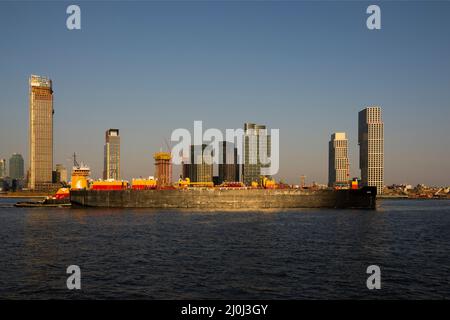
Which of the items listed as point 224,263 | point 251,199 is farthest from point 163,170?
point 224,263

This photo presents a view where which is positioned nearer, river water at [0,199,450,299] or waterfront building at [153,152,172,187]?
river water at [0,199,450,299]

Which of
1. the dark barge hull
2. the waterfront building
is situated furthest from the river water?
the waterfront building

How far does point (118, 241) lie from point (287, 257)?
19.1m

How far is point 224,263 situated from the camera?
31.9 metres

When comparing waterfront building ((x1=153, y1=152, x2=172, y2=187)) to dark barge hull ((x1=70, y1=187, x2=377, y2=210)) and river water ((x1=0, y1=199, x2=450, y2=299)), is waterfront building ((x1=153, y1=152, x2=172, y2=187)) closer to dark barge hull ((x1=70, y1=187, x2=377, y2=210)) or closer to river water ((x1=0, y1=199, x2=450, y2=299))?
dark barge hull ((x1=70, y1=187, x2=377, y2=210))

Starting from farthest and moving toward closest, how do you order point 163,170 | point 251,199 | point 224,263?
1. point 163,170
2. point 251,199
3. point 224,263

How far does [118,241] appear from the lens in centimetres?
4425

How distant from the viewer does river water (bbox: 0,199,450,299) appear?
79.5 feet

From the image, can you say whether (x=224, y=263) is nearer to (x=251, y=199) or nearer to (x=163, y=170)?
(x=251, y=199)

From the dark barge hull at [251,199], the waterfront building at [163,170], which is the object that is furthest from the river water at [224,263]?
the waterfront building at [163,170]

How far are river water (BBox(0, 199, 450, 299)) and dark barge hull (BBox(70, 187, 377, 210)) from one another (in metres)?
47.5

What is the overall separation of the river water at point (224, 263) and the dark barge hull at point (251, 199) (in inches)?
1872

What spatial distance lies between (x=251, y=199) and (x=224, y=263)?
69728mm
